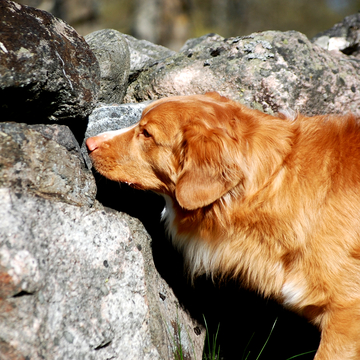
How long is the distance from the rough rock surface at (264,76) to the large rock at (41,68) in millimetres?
1342

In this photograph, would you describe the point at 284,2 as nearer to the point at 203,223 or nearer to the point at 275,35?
the point at 275,35

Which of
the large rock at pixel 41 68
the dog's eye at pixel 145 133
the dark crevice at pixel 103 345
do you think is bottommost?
the dark crevice at pixel 103 345

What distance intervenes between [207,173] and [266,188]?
43 centimetres

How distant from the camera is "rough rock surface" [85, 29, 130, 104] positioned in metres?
3.62

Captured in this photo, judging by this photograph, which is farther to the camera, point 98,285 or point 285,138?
point 285,138

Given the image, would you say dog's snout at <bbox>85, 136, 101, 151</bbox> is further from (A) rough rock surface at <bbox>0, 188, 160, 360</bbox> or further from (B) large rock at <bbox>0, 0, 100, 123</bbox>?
(A) rough rock surface at <bbox>0, 188, 160, 360</bbox>

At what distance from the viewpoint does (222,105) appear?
2.79 metres

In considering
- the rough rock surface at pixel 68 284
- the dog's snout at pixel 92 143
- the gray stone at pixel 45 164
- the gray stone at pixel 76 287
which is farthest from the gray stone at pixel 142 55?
the rough rock surface at pixel 68 284

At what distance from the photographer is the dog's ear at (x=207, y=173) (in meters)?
2.44

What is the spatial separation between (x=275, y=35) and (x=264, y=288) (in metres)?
2.66

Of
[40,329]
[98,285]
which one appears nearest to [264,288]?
[98,285]

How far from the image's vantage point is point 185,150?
254cm

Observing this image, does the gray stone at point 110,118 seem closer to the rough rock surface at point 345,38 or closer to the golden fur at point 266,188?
the golden fur at point 266,188

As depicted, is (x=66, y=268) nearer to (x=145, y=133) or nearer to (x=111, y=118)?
(x=145, y=133)
